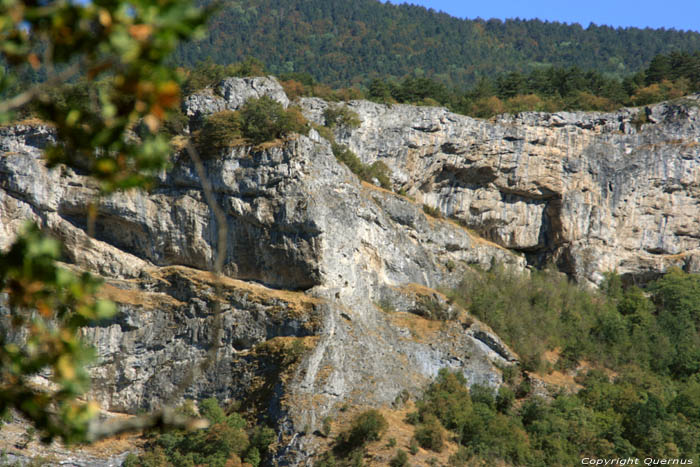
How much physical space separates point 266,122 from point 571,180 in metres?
20.0

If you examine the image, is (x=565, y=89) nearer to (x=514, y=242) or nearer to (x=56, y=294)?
(x=514, y=242)

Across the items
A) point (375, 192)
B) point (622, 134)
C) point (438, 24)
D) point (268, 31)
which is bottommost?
point (375, 192)

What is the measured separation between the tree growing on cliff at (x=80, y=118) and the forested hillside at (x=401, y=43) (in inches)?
3120

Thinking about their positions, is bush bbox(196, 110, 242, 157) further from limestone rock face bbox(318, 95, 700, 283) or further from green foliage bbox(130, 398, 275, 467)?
green foliage bbox(130, 398, 275, 467)

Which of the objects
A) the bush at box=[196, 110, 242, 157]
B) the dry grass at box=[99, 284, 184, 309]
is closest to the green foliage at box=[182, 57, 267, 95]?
the bush at box=[196, 110, 242, 157]

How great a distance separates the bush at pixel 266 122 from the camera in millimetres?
33594

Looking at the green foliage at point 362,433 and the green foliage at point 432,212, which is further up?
the green foliage at point 432,212

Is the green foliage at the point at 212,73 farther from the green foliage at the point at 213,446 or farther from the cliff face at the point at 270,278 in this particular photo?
the green foliage at the point at 213,446

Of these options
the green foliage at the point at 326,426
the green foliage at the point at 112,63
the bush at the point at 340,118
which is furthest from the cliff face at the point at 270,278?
the green foliage at the point at 112,63

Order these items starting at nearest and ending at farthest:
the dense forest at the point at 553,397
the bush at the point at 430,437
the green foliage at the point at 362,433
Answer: the green foliage at the point at 362,433
the dense forest at the point at 553,397
the bush at the point at 430,437

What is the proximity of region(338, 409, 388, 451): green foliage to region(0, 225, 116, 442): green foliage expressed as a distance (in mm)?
22643

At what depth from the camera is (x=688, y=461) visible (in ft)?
A: 96.2

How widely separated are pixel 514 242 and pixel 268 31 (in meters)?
62.3

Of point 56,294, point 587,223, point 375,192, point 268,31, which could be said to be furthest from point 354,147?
point 268,31
